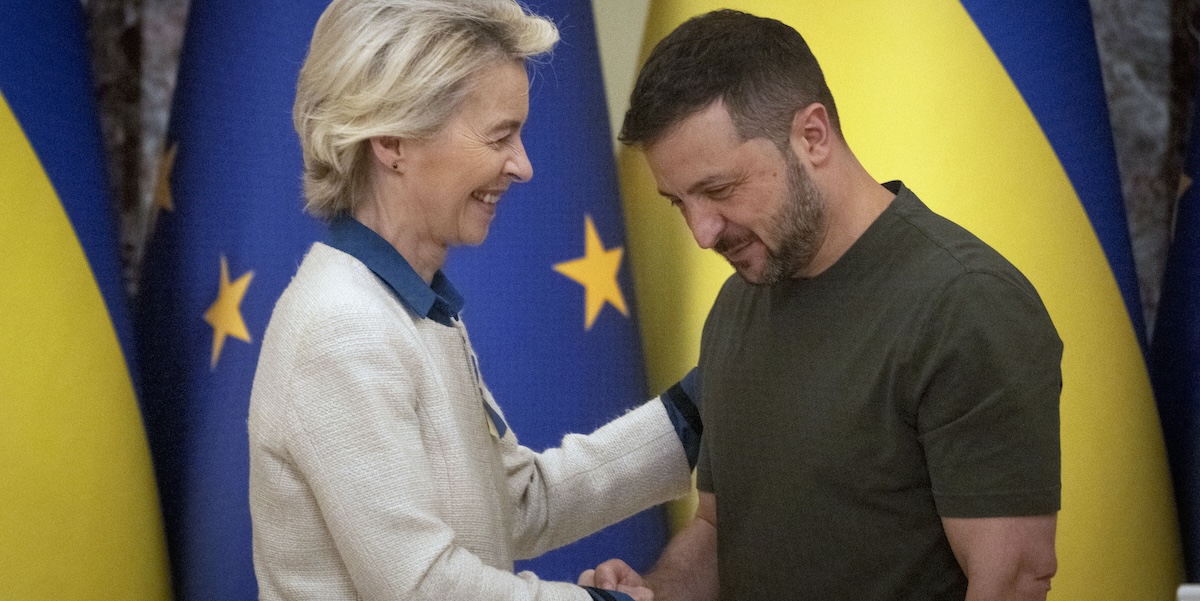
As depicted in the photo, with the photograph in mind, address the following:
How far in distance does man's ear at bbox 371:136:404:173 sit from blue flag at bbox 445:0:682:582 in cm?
36

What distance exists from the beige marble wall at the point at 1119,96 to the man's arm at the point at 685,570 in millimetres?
554

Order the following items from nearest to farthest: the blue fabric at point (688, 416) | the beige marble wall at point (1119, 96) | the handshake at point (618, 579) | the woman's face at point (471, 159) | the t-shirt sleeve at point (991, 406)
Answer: the t-shirt sleeve at point (991, 406) < the woman's face at point (471, 159) < the handshake at point (618, 579) < the blue fabric at point (688, 416) < the beige marble wall at point (1119, 96)

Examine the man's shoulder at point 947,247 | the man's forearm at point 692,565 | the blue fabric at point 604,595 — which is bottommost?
the man's forearm at point 692,565

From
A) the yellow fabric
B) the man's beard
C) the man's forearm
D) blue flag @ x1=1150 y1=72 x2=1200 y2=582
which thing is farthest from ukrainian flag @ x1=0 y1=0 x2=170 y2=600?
blue flag @ x1=1150 y1=72 x2=1200 y2=582

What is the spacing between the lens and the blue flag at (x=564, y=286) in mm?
1270

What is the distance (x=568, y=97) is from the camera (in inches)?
51.9

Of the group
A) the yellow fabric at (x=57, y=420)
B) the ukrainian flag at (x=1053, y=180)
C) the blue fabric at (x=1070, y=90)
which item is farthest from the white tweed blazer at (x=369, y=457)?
the blue fabric at (x=1070, y=90)

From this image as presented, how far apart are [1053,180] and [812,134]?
15.2 inches

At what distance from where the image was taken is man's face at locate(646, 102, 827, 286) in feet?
2.94

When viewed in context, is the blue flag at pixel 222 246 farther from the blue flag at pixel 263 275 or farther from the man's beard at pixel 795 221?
the man's beard at pixel 795 221

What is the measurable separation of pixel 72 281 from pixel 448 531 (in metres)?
0.58

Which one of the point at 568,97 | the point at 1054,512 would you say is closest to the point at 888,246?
the point at 1054,512

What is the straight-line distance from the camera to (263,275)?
4.06ft

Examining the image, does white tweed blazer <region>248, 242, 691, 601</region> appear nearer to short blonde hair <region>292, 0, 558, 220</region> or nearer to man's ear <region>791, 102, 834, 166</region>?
short blonde hair <region>292, 0, 558, 220</region>
